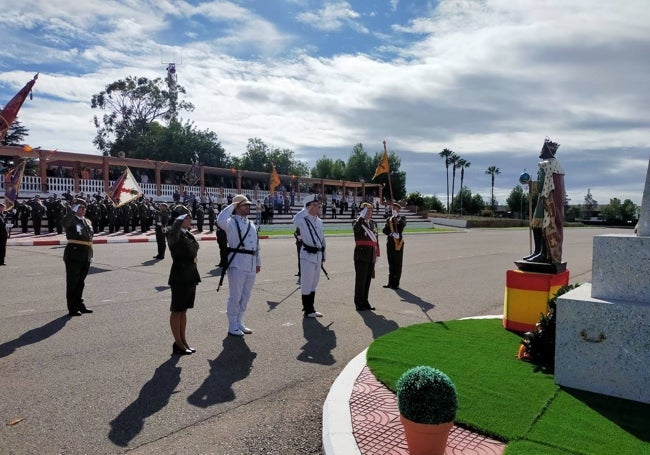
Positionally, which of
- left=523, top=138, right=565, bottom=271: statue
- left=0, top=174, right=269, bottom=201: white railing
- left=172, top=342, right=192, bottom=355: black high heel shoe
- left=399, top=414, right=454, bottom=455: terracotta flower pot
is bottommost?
left=172, top=342, right=192, bottom=355: black high heel shoe

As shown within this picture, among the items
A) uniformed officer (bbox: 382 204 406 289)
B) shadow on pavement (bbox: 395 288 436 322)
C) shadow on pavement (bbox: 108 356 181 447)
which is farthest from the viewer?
uniformed officer (bbox: 382 204 406 289)

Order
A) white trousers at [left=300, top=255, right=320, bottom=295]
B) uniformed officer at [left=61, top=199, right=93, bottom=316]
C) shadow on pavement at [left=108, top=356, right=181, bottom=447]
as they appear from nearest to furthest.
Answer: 1. shadow on pavement at [left=108, top=356, right=181, bottom=447]
2. uniformed officer at [left=61, top=199, right=93, bottom=316]
3. white trousers at [left=300, top=255, right=320, bottom=295]

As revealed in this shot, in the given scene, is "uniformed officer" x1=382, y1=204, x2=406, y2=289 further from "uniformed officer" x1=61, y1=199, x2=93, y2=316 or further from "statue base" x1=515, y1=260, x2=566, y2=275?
"uniformed officer" x1=61, y1=199, x2=93, y2=316

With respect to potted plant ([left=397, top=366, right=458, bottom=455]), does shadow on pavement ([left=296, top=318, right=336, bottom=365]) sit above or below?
below

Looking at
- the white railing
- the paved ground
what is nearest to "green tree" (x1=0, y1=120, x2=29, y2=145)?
the white railing

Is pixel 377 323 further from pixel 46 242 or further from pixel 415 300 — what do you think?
pixel 46 242

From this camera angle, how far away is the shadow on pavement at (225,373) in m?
4.78

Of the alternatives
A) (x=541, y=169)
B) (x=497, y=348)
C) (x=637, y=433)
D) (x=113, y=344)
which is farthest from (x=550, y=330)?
(x=113, y=344)

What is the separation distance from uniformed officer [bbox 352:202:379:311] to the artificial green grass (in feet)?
8.46

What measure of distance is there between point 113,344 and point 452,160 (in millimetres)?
85955

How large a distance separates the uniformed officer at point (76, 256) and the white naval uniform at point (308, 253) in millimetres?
3567

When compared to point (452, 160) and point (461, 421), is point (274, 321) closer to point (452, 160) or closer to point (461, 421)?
point (461, 421)

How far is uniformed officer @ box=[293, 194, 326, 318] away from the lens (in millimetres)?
8477

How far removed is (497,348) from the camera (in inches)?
241
